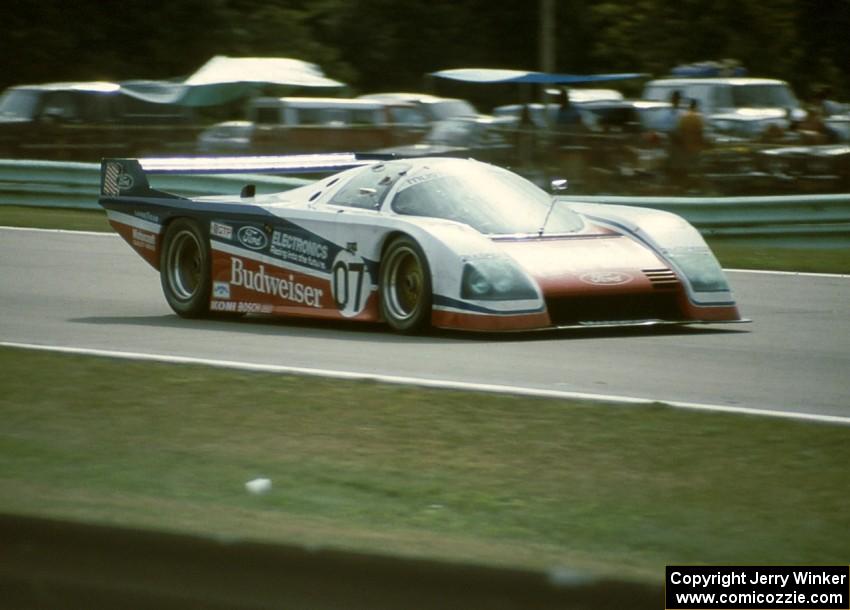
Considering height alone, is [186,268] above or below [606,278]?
below

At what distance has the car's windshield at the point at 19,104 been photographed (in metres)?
27.5

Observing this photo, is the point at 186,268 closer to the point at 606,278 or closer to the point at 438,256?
the point at 438,256

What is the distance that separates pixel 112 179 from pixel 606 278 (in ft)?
14.5

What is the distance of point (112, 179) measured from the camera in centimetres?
1252

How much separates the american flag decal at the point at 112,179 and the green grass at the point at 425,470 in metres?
4.04

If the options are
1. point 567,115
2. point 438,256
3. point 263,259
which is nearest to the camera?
point 438,256

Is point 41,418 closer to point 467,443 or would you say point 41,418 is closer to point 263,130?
point 467,443

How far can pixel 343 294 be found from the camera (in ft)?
34.7

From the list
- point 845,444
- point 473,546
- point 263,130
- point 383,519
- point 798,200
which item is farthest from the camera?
point 263,130

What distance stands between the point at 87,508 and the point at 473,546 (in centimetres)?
118

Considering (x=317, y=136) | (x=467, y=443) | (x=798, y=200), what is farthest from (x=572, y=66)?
(x=467, y=443)

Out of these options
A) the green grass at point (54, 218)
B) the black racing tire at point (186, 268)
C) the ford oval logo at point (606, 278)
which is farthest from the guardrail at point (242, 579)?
the green grass at point (54, 218)

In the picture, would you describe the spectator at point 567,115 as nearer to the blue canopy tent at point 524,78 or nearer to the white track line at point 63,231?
the blue canopy tent at point 524,78

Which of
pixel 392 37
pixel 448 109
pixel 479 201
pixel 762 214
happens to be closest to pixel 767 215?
pixel 762 214
